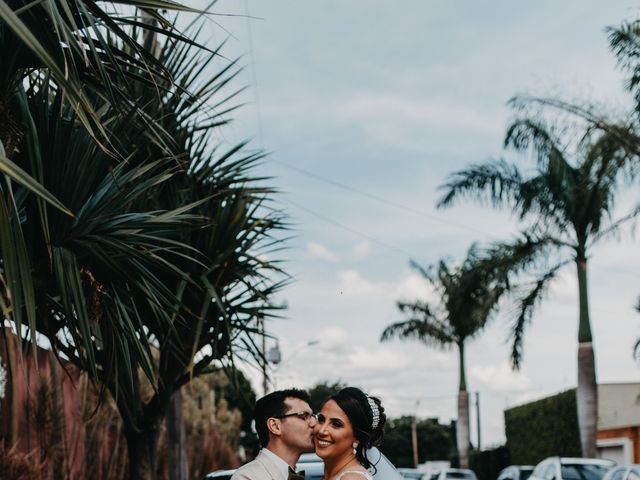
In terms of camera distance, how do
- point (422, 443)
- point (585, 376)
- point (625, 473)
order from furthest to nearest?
1. point (422, 443)
2. point (585, 376)
3. point (625, 473)

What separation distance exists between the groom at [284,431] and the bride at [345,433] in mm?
671

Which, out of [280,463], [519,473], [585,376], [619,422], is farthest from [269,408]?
[619,422]

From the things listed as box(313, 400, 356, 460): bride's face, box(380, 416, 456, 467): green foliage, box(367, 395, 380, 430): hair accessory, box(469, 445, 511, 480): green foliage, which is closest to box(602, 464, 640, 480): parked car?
box(367, 395, 380, 430): hair accessory

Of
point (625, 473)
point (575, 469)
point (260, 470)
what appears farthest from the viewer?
point (575, 469)

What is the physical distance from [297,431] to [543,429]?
33.7 m

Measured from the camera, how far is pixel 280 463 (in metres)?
5.49

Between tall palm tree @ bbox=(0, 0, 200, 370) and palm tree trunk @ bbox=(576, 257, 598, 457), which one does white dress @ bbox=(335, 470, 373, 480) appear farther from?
palm tree trunk @ bbox=(576, 257, 598, 457)

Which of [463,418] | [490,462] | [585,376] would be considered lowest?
[490,462]

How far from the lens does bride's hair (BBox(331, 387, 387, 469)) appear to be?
189 inches

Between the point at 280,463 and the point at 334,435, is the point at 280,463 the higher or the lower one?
the lower one

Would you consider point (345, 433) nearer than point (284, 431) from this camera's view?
Yes

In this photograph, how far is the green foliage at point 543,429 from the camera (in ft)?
113

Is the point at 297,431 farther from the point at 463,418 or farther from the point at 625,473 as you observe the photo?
the point at 463,418

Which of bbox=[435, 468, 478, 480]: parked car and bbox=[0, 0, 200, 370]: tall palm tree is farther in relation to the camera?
bbox=[435, 468, 478, 480]: parked car
